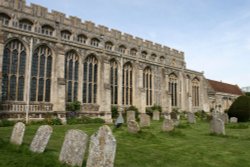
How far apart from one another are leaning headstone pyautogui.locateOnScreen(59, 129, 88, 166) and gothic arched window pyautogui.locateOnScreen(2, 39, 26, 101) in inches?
580

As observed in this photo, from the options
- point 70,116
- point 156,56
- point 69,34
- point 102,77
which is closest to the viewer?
point 70,116

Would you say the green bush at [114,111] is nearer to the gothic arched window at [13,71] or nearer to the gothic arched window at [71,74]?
the gothic arched window at [71,74]

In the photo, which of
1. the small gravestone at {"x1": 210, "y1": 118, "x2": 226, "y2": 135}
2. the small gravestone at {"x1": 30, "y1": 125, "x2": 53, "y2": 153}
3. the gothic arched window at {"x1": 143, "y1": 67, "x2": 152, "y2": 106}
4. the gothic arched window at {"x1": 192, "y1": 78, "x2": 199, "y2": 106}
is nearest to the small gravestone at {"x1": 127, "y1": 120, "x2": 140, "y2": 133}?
the small gravestone at {"x1": 210, "y1": 118, "x2": 226, "y2": 135}

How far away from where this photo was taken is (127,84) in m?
29.8

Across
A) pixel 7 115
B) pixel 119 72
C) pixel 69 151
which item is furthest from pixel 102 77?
pixel 69 151

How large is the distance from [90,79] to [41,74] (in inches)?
203

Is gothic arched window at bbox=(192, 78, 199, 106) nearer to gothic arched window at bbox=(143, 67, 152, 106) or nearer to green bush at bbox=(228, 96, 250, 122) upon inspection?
gothic arched window at bbox=(143, 67, 152, 106)

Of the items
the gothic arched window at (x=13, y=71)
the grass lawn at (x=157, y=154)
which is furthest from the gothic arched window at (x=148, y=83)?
the grass lawn at (x=157, y=154)

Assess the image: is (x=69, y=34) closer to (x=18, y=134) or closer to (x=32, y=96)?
(x=32, y=96)

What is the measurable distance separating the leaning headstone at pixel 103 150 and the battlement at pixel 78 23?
852 inches

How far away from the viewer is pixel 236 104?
88.9ft

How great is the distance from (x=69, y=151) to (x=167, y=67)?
29.0 metres

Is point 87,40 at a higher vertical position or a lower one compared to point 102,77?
higher

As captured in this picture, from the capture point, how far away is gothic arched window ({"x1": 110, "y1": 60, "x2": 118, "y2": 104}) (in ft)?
91.8
